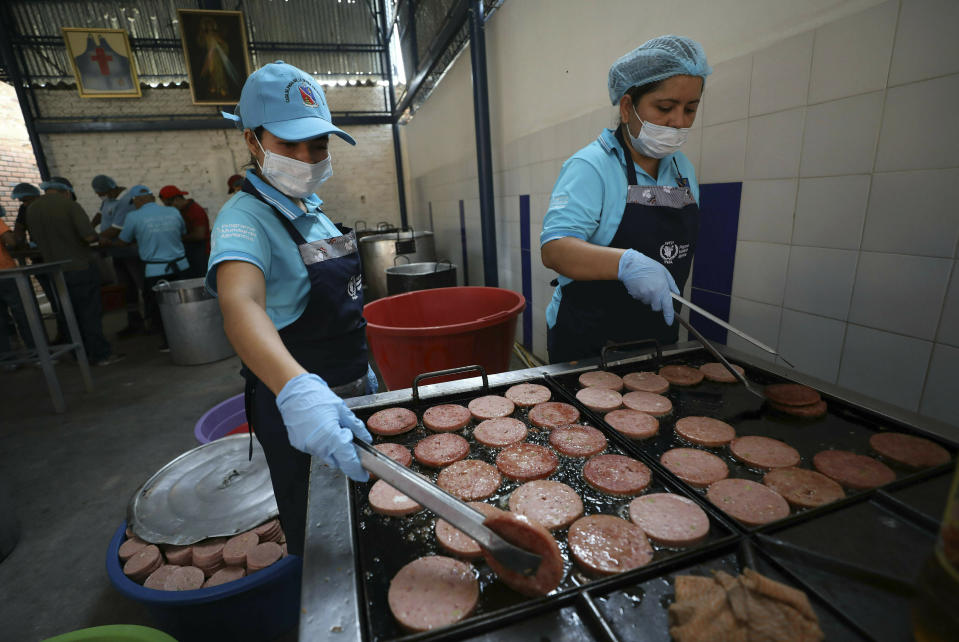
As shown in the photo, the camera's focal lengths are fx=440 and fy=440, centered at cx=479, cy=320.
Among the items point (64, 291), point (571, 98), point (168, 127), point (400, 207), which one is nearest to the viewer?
point (571, 98)

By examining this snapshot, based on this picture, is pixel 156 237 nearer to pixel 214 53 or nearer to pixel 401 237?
pixel 401 237

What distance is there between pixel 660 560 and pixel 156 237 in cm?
634

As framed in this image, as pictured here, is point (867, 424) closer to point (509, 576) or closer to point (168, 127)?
point (509, 576)

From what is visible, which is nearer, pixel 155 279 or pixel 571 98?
pixel 571 98

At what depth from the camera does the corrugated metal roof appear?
739 centimetres

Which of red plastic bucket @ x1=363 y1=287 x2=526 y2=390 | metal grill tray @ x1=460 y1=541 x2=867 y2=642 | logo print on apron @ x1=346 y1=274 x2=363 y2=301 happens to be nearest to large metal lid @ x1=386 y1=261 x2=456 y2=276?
red plastic bucket @ x1=363 y1=287 x2=526 y2=390

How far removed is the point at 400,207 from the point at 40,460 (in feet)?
24.2

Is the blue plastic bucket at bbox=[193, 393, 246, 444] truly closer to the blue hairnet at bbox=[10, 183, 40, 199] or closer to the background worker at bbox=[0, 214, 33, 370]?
the background worker at bbox=[0, 214, 33, 370]

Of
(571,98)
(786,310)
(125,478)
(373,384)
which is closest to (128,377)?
(125,478)

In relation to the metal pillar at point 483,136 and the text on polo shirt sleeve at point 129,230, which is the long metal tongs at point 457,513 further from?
the text on polo shirt sleeve at point 129,230

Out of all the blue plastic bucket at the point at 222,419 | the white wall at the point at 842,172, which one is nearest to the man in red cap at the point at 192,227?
the blue plastic bucket at the point at 222,419

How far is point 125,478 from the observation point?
300cm

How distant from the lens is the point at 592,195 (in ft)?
5.11

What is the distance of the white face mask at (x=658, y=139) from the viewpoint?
1.50 m
